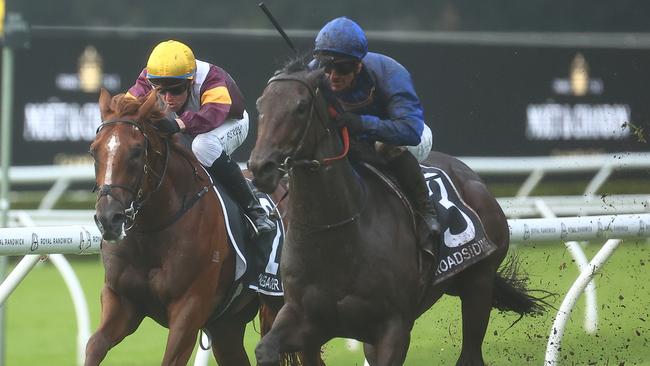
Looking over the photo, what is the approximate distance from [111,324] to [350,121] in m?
1.13

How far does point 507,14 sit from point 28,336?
6.43 m

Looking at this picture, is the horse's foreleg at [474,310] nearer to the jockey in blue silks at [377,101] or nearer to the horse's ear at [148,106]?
the jockey in blue silks at [377,101]

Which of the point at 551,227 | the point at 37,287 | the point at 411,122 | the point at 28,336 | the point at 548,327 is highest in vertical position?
the point at 411,122

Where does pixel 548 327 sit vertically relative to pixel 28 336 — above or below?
above

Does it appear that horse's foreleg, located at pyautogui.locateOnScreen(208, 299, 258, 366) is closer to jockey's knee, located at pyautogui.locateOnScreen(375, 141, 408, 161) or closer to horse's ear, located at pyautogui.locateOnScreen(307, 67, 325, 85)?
jockey's knee, located at pyautogui.locateOnScreen(375, 141, 408, 161)

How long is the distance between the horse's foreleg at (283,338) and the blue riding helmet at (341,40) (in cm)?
87

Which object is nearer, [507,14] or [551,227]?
[551,227]

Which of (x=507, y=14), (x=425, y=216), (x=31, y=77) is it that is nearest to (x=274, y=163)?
(x=425, y=216)

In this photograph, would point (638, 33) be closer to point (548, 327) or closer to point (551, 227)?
point (548, 327)

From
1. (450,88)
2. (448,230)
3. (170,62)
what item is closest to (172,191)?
(170,62)

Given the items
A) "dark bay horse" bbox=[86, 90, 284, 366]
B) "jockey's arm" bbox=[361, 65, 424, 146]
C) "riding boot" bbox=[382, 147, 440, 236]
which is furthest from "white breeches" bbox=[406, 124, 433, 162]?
"dark bay horse" bbox=[86, 90, 284, 366]

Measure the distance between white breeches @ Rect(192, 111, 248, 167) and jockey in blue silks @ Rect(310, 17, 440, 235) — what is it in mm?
718

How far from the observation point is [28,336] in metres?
8.46

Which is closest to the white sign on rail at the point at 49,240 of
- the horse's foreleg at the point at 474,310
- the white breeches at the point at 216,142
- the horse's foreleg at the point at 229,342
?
the white breeches at the point at 216,142
